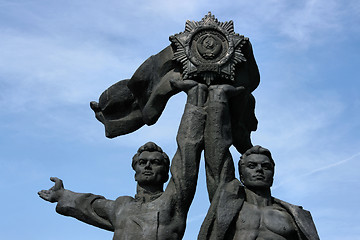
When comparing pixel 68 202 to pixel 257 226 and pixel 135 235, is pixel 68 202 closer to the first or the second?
pixel 135 235

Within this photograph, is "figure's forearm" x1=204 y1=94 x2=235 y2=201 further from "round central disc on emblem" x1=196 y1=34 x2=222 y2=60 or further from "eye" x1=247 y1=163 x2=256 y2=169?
"round central disc on emblem" x1=196 y1=34 x2=222 y2=60

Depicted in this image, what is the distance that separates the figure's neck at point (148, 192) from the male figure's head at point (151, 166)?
40 mm

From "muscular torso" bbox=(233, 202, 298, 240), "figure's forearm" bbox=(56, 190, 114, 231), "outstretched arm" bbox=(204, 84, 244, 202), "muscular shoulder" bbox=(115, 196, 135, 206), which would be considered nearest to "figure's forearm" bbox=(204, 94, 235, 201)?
"outstretched arm" bbox=(204, 84, 244, 202)

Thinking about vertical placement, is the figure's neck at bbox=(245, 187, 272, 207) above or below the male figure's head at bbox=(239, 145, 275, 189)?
below

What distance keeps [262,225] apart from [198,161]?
1078mm

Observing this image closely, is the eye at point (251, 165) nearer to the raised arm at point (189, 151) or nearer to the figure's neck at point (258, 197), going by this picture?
the figure's neck at point (258, 197)

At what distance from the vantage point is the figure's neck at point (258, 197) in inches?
363

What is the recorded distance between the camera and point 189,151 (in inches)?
365

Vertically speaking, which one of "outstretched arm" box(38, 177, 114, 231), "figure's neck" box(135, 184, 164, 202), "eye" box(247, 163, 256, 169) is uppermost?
"eye" box(247, 163, 256, 169)

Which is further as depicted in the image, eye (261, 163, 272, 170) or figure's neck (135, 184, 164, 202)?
figure's neck (135, 184, 164, 202)

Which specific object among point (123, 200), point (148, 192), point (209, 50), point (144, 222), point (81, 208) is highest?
point (209, 50)

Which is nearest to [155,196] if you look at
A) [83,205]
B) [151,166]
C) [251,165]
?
[151,166]

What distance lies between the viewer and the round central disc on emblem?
9625 mm

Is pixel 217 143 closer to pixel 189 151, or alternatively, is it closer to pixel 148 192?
pixel 189 151
